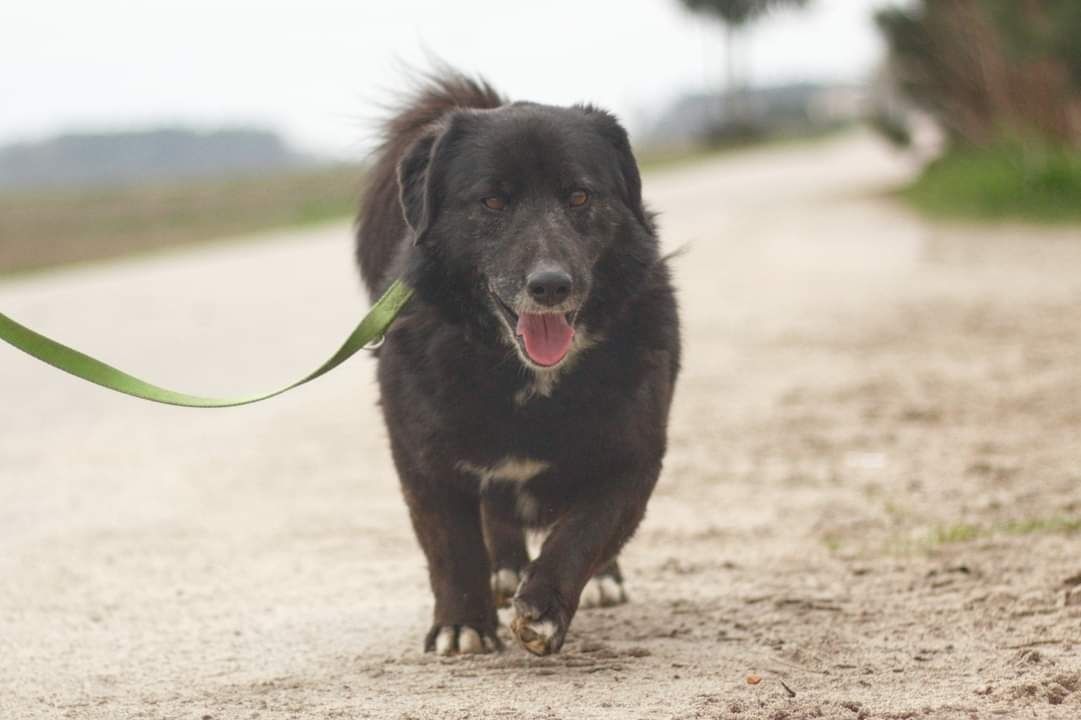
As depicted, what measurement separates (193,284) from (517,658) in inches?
492

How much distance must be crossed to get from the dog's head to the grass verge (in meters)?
13.4

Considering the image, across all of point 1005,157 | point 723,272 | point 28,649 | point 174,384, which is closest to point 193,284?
point 723,272

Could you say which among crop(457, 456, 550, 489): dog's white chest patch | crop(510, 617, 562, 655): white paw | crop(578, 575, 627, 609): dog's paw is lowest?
crop(578, 575, 627, 609): dog's paw

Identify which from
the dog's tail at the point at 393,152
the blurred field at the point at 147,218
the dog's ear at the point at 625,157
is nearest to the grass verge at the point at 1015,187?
the blurred field at the point at 147,218

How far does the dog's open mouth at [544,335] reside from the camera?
3.61 metres

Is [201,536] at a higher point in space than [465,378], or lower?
lower

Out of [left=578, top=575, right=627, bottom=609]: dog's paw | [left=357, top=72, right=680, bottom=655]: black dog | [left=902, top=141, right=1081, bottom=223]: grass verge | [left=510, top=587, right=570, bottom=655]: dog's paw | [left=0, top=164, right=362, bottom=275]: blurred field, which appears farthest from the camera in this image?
[left=0, top=164, right=362, bottom=275]: blurred field

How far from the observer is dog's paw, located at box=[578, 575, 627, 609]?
14.8 ft

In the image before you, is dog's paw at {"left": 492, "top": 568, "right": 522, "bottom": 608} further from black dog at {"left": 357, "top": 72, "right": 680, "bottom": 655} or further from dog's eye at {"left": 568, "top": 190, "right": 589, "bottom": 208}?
dog's eye at {"left": 568, "top": 190, "right": 589, "bottom": 208}

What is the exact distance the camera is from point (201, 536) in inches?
218

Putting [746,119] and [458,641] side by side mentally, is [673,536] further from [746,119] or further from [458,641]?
[746,119]

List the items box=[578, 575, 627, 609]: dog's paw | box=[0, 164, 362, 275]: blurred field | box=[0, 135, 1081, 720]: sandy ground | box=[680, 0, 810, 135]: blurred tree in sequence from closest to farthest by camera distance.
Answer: box=[0, 135, 1081, 720]: sandy ground < box=[578, 575, 627, 609]: dog's paw < box=[0, 164, 362, 275]: blurred field < box=[680, 0, 810, 135]: blurred tree

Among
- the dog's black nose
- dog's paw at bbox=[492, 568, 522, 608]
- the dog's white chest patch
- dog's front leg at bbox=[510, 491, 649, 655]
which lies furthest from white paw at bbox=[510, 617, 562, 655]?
dog's paw at bbox=[492, 568, 522, 608]

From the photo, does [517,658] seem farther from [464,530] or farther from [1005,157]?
[1005,157]
